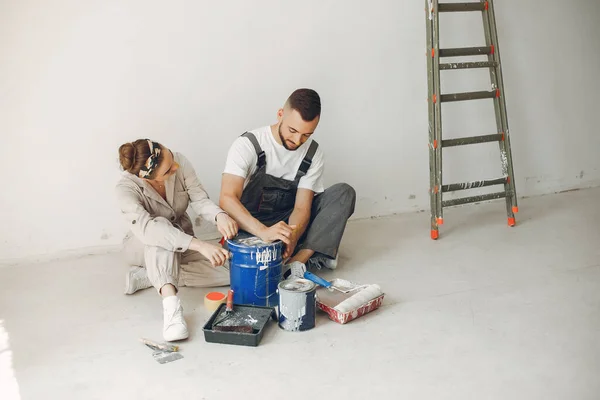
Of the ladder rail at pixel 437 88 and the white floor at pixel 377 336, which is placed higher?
the ladder rail at pixel 437 88

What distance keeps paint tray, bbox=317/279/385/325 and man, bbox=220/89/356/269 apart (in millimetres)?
298

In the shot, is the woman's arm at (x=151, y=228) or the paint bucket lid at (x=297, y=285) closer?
the paint bucket lid at (x=297, y=285)

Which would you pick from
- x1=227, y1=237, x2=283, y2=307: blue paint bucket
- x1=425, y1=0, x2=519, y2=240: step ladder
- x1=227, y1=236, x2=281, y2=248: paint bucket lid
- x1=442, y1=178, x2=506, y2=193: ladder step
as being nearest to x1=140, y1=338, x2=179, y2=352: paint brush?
x1=227, y1=237, x2=283, y2=307: blue paint bucket

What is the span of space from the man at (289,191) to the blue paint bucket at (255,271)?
0.21 meters

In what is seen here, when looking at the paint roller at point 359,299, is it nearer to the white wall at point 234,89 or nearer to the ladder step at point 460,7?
the white wall at point 234,89

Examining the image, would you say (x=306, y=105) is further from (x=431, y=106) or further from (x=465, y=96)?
(x=465, y=96)

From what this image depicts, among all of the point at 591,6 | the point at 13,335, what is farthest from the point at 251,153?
the point at 591,6

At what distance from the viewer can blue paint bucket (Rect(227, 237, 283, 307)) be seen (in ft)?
9.30

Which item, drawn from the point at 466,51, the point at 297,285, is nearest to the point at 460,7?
the point at 466,51

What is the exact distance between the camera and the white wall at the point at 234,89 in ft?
Result: 11.3

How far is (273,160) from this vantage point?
329 centimetres

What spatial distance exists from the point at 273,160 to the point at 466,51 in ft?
5.08

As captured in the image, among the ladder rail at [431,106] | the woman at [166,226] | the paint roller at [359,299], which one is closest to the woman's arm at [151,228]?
the woman at [166,226]

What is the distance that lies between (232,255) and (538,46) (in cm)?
310
